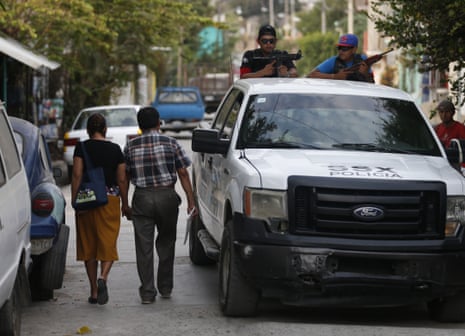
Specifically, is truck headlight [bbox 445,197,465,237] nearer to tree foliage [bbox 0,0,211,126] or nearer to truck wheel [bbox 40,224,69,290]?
truck wheel [bbox 40,224,69,290]

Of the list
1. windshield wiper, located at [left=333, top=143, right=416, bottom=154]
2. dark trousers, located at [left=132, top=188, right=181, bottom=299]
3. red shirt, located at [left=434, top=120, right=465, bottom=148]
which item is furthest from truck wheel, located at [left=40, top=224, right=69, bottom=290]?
red shirt, located at [left=434, top=120, right=465, bottom=148]

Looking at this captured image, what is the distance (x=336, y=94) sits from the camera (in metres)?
10.0

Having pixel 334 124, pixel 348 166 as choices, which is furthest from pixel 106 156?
pixel 348 166

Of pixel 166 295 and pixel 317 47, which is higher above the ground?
pixel 317 47

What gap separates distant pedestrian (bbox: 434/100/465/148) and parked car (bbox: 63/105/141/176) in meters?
11.1

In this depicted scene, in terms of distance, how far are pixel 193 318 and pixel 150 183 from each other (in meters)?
1.35

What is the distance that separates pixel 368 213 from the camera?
27.5 feet

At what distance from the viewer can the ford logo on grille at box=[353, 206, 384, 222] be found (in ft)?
27.5

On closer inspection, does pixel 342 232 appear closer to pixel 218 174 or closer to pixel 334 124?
pixel 334 124

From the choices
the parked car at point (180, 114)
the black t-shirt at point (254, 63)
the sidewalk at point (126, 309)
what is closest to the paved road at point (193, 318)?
the sidewalk at point (126, 309)

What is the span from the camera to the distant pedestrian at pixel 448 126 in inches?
515

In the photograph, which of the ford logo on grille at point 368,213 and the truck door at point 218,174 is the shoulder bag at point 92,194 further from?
the ford logo on grille at point 368,213

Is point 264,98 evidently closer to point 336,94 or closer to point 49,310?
point 336,94

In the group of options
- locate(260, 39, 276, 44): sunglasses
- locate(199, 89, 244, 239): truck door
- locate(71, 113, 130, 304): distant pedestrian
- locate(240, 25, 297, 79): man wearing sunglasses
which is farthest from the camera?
locate(260, 39, 276, 44): sunglasses
